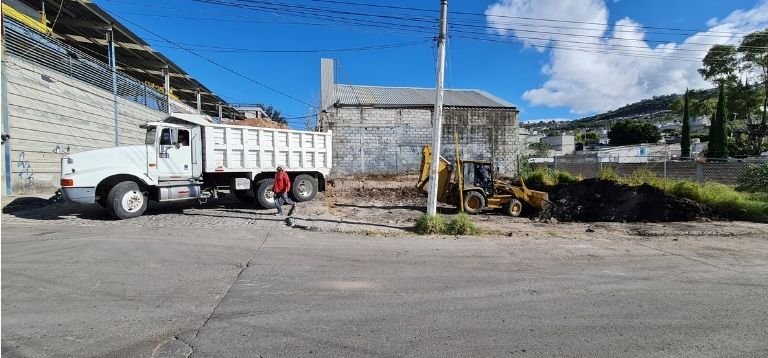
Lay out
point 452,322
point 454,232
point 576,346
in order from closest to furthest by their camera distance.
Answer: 1. point 576,346
2. point 452,322
3. point 454,232

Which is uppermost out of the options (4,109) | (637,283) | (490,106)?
(490,106)

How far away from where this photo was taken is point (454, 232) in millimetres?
10328

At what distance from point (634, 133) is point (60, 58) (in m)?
82.3

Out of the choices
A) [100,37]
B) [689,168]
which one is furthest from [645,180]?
[100,37]

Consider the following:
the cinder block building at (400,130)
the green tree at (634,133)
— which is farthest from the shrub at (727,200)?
the green tree at (634,133)

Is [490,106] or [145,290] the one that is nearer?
[145,290]

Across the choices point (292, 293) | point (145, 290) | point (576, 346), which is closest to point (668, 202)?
point (576, 346)

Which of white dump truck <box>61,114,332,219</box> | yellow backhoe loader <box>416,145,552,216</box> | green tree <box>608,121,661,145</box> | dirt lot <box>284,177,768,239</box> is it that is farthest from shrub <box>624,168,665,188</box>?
green tree <box>608,121,661,145</box>

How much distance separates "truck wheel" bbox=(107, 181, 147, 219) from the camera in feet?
36.0

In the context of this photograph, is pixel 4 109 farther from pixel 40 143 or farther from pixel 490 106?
pixel 490 106

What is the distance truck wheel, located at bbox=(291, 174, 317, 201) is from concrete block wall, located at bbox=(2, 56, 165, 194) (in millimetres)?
7954

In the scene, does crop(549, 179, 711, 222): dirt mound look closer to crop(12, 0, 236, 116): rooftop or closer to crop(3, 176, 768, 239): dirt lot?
crop(3, 176, 768, 239): dirt lot

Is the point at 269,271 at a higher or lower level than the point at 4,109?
lower

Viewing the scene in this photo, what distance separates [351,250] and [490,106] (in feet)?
74.0
